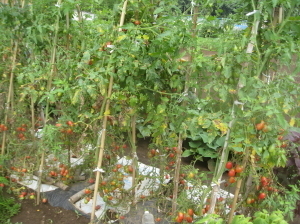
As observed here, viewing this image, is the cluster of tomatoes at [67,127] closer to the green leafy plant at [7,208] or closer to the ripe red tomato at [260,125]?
the green leafy plant at [7,208]

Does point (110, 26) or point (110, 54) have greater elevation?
point (110, 26)

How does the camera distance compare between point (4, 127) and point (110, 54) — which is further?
point (4, 127)

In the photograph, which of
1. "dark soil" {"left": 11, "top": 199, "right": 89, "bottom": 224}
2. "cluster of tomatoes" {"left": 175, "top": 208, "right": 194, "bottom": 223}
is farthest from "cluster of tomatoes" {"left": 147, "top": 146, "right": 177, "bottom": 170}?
"dark soil" {"left": 11, "top": 199, "right": 89, "bottom": 224}

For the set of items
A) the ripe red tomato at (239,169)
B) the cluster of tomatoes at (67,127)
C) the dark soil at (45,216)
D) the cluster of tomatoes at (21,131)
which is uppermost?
the ripe red tomato at (239,169)

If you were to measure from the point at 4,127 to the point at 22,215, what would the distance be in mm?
868

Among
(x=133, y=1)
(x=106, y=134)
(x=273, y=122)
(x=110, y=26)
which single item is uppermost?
(x=133, y=1)

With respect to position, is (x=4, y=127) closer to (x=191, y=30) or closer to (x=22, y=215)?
(x=22, y=215)

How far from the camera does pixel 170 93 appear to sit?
6.42 feet

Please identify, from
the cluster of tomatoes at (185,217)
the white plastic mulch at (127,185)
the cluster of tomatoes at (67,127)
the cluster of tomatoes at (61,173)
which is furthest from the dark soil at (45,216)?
the cluster of tomatoes at (185,217)

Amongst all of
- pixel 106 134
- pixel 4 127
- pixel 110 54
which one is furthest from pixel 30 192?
pixel 110 54

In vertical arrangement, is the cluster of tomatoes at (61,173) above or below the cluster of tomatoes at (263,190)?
below

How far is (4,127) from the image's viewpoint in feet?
9.13

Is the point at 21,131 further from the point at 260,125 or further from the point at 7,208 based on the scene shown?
the point at 260,125

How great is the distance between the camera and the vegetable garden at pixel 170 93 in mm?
1608
